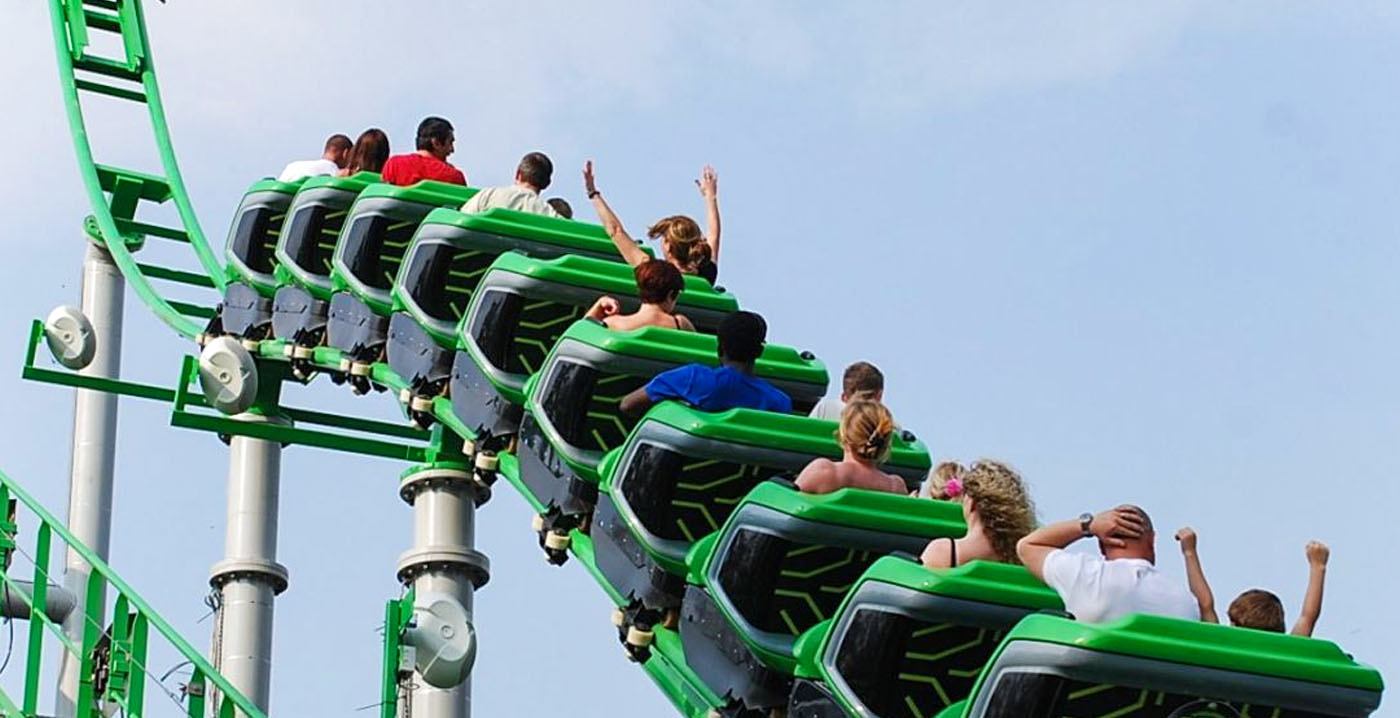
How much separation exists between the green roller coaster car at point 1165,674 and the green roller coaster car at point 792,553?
3.27ft

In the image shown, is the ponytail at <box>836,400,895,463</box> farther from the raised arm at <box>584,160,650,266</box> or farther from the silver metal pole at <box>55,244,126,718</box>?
the silver metal pole at <box>55,244,126,718</box>

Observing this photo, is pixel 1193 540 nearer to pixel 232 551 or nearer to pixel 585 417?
pixel 585 417

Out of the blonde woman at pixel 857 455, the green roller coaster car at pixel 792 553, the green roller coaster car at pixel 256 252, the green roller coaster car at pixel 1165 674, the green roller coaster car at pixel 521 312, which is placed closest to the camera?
the green roller coaster car at pixel 1165 674

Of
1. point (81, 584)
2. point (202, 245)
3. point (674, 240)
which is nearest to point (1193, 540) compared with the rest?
point (674, 240)

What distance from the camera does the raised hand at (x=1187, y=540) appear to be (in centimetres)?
578

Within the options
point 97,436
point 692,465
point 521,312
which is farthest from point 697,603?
point 97,436

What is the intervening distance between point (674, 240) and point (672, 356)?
813 millimetres

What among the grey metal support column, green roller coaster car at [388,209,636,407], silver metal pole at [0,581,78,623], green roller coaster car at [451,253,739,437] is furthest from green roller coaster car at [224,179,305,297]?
green roller coaster car at [451,253,739,437]

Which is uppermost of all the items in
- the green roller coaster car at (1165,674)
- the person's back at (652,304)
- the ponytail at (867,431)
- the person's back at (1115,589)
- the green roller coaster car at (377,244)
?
the green roller coaster car at (377,244)

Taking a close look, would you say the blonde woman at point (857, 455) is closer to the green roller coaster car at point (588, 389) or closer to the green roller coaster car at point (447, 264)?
the green roller coaster car at point (588, 389)

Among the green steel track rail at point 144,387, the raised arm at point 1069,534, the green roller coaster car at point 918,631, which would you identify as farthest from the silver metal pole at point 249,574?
the raised arm at point 1069,534

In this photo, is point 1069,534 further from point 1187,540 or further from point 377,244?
point 377,244

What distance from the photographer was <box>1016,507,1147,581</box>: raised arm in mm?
5215

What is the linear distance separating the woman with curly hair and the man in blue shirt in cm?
124
